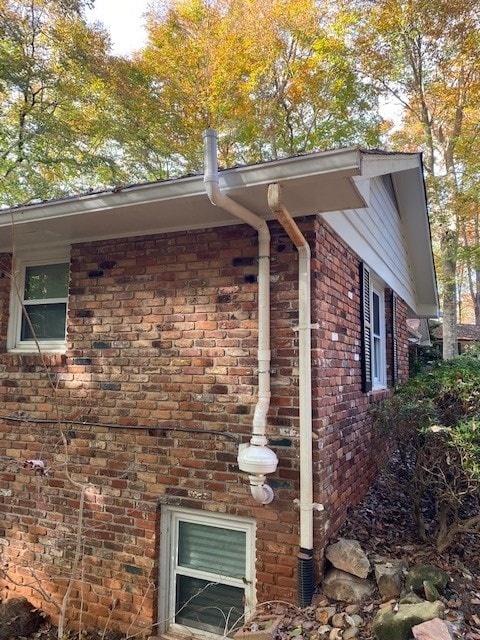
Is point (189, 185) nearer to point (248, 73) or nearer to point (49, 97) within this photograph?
point (49, 97)

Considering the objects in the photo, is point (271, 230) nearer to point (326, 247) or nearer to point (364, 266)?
Answer: point (326, 247)

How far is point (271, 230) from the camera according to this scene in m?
3.46

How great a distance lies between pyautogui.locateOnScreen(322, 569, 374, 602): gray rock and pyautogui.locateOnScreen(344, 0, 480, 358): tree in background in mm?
10349

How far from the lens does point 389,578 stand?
9.85 feet

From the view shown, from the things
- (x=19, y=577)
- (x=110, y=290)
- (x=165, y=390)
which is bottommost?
(x=19, y=577)

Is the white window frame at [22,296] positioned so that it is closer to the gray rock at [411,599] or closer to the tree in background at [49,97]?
the gray rock at [411,599]

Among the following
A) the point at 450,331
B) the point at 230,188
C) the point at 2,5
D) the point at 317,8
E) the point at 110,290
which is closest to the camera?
the point at 230,188

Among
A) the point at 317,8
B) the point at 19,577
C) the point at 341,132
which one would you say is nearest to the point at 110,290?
the point at 19,577

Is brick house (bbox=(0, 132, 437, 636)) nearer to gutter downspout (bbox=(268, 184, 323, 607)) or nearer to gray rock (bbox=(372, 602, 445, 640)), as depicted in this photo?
gutter downspout (bbox=(268, 184, 323, 607))

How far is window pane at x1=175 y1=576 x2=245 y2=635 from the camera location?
3486 millimetres

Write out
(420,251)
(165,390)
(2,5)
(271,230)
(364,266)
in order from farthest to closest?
1. (2,5)
2. (420,251)
3. (364,266)
4. (165,390)
5. (271,230)

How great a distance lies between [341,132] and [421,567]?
1330 centimetres

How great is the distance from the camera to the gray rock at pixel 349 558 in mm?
3055

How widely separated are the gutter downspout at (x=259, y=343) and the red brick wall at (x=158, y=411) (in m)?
0.10
